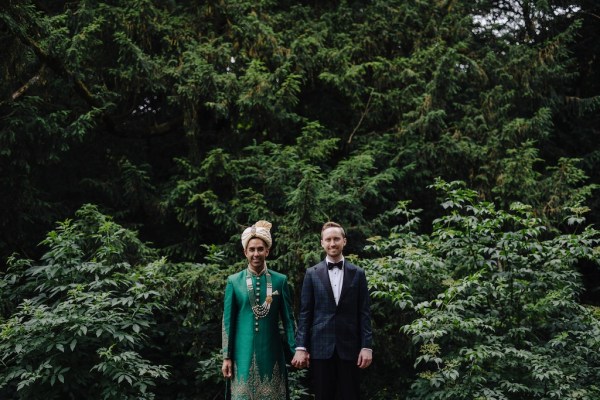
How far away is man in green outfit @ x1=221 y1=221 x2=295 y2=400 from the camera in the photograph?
467cm

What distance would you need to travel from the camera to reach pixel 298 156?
26.4 ft

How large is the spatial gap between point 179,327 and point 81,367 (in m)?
1.36

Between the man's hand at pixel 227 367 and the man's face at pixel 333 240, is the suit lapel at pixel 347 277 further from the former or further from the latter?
the man's hand at pixel 227 367

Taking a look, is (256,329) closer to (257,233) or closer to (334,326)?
(334,326)

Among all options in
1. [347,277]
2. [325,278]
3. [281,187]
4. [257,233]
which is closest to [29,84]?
[281,187]

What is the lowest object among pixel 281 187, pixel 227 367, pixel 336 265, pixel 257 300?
pixel 227 367

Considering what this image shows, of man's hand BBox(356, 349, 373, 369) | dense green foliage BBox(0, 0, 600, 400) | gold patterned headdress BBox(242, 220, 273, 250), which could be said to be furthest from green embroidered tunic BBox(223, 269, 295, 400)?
dense green foliage BBox(0, 0, 600, 400)

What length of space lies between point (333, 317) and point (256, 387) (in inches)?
31.2

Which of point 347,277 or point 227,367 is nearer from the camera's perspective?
point 227,367

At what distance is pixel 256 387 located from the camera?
4652mm

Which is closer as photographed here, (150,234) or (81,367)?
(81,367)

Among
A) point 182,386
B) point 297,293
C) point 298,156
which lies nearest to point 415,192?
point 298,156

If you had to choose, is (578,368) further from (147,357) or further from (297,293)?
(147,357)

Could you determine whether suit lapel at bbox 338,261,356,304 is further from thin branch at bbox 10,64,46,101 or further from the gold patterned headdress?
thin branch at bbox 10,64,46,101
